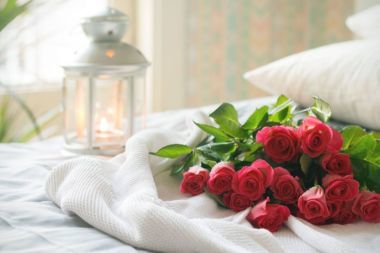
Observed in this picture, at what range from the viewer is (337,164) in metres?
0.90

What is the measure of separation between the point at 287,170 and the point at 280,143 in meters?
0.05

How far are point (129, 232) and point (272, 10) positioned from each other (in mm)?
2448

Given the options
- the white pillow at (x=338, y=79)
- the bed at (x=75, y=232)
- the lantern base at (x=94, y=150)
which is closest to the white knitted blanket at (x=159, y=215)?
the bed at (x=75, y=232)

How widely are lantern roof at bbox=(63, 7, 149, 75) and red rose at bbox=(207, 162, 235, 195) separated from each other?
0.49 metres

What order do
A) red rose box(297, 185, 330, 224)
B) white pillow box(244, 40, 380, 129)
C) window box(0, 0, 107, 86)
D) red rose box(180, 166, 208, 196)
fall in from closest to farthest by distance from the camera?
red rose box(297, 185, 330, 224)
red rose box(180, 166, 208, 196)
white pillow box(244, 40, 380, 129)
window box(0, 0, 107, 86)

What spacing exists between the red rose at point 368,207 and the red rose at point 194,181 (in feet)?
0.72

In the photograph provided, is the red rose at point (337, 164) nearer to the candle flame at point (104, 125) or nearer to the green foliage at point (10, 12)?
the candle flame at point (104, 125)

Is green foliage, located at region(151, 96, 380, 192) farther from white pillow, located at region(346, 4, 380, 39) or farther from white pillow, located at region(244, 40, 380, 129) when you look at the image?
white pillow, located at region(346, 4, 380, 39)

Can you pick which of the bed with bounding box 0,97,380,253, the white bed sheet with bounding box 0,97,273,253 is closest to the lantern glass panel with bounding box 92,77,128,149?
the white bed sheet with bounding box 0,97,273,253

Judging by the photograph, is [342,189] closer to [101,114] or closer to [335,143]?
[335,143]

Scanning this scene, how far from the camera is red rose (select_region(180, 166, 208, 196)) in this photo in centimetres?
96

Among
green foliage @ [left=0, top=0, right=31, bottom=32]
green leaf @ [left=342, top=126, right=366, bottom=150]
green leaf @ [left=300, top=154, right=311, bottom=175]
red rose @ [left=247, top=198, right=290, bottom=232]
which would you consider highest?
green foliage @ [left=0, top=0, right=31, bottom=32]

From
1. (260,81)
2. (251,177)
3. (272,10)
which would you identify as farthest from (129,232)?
(272,10)

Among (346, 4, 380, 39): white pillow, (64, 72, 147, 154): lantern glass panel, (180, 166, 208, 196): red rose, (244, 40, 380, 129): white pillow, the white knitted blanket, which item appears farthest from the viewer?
(346, 4, 380, 39): white pillow
